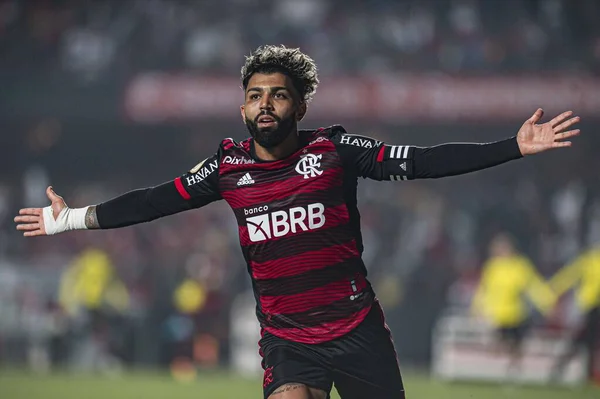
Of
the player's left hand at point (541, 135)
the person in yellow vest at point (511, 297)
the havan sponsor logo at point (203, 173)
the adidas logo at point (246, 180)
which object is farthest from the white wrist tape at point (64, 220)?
the person in yellow vest at point (511, 297)

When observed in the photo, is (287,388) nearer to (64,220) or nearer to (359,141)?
(359,141)

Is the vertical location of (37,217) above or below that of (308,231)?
above

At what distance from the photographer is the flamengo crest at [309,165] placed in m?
5.72

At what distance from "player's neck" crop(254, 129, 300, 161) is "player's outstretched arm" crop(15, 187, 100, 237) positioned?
108cm

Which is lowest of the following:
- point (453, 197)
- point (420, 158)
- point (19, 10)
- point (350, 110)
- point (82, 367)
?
point (82, 367)

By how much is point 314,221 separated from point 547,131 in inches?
49.6

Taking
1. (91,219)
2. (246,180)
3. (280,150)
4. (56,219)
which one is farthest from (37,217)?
(280,150)

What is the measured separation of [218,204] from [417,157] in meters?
17.0

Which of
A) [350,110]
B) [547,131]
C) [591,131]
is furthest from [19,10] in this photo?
[547,131]

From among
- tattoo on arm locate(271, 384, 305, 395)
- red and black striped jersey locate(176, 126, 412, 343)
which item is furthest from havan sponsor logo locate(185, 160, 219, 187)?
tattoo on arm locate(271, 384, 305, 395)

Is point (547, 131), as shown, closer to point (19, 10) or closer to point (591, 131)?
point (591, 131)

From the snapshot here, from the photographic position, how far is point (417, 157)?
18.6ft

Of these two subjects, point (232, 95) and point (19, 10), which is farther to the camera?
point (19, 10)

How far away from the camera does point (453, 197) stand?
2152cm
